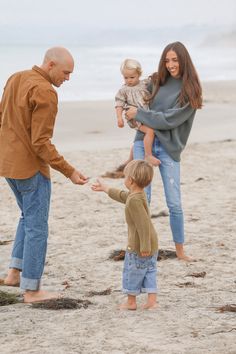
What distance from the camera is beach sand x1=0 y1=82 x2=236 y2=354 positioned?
4695 mm

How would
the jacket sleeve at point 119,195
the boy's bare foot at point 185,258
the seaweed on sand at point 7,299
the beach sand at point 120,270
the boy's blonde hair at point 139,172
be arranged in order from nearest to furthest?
the beach sand at point 120,270, the boy's blonde hair at point 139,172, the jacket sleeve at point 119,195, the seaweed on sand at point 7,299, the boy's bare foot at point 185,258

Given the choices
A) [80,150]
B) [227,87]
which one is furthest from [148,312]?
[227,87]

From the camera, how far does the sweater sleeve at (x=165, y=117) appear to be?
648 cm

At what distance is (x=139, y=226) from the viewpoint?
16.9 ft

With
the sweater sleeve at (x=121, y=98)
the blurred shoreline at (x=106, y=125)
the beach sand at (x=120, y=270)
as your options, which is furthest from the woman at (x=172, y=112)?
the blurred shoreline at (x=106, y=125)

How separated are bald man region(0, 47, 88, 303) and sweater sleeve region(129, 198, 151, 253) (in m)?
0.49

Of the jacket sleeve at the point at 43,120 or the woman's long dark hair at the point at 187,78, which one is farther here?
the woman's long dark hair at the point at 187,78

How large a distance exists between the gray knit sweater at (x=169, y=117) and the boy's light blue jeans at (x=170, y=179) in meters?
0.05

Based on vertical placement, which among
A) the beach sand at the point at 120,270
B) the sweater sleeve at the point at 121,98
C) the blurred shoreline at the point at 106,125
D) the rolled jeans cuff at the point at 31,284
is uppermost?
the sweater sleeve at the point at 121,98

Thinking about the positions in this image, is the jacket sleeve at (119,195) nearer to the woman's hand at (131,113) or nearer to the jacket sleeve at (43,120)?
the jacket sleeve at (43,120)

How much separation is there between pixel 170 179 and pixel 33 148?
167 centimetres

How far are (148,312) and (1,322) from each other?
94 centimetres

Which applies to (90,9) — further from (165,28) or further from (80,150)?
(80,150)

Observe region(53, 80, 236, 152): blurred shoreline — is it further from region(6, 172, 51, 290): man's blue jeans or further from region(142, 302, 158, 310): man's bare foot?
region(142, 302, 158, 310): man's bare foot
